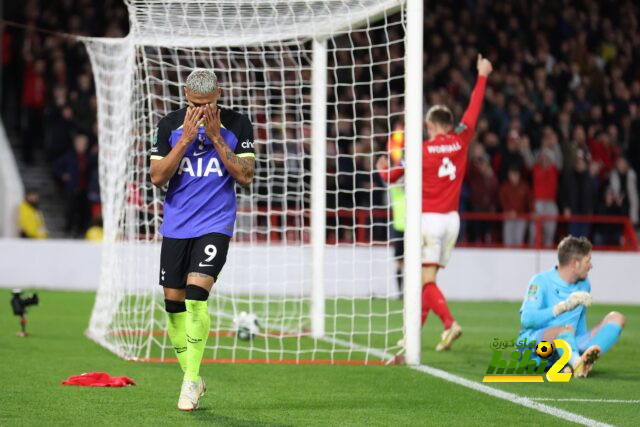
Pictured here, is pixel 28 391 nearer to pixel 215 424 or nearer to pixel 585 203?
pixel 215 424

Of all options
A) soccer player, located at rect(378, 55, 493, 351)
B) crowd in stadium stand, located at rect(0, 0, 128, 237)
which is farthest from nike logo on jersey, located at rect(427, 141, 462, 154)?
crowd in stadium stand, located at rect(0, 0, 128, 237)

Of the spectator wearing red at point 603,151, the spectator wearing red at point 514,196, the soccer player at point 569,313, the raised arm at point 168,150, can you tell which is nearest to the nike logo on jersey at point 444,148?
the soccer player at point 569,313

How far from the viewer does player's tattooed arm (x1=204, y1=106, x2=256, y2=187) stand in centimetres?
690

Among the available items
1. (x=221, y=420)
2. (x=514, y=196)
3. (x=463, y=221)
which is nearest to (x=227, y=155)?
(x=221, y=420)

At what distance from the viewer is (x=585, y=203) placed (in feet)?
67.1

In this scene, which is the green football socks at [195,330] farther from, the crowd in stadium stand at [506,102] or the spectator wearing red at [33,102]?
the spectator wearing red at [33,102]

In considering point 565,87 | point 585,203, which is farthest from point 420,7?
point 565,87

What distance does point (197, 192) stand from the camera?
7.19 metres

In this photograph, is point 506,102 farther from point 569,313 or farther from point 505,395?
point 505,395

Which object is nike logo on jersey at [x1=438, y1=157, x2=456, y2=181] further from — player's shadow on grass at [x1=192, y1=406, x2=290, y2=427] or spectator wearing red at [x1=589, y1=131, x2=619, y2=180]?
spectator wearing red at [x1=589, y1=131, x2=619, y2=180]

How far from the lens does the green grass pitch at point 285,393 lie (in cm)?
677

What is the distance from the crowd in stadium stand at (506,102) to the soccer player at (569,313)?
28.5 feet

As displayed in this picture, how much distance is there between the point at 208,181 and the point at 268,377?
1999 millimetres

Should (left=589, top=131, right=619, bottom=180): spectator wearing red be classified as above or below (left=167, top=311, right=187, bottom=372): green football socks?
above
